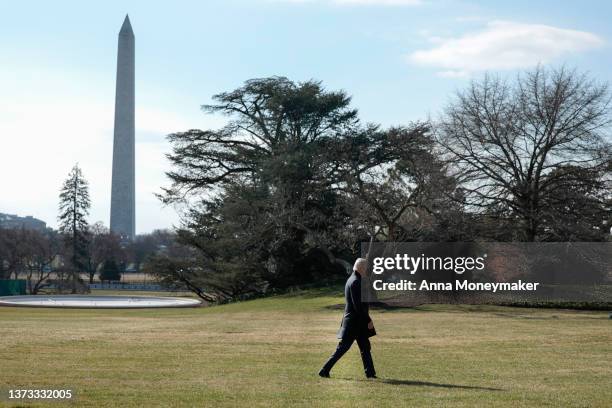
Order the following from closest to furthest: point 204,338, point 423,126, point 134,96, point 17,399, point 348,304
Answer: point 17,399
point 348,304
point 204,338
point 423,126
point 134,96

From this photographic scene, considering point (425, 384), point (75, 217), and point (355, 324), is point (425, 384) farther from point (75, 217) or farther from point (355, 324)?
point (75, 217)

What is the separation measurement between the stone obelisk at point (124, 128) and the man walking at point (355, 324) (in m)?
96.3

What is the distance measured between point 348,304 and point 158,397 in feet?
12.0

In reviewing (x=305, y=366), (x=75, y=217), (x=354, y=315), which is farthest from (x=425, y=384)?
(x=75, y=217)

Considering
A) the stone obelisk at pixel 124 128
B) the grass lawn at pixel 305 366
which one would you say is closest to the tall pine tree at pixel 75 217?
the stone obelisk at pixel 124 128

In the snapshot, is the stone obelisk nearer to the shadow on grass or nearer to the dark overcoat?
the dark overcoat

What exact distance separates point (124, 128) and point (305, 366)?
96785mm

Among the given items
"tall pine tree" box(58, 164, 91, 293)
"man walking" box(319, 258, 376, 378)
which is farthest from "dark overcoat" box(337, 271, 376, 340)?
"tall pine tree" box(58, 164, 91, 293)

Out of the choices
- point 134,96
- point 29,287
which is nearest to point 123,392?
point 29,287

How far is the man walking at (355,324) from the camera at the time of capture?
13.5 metres

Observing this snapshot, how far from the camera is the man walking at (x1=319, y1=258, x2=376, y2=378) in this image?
1351 cm

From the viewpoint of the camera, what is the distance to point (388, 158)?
51.5m

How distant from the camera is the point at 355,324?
13.5m

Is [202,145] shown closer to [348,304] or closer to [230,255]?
[230,255]
